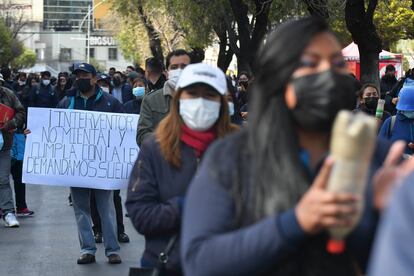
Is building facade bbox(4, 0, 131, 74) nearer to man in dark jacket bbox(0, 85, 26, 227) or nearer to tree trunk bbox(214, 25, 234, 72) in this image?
tree trunk bbox(214, 25, 234, 72)

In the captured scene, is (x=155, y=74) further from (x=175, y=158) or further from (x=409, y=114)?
(x=175, y=158)

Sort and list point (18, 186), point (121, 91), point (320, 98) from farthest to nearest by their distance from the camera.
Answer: point (121, 91) < point (18, 186) < point (320, 98)

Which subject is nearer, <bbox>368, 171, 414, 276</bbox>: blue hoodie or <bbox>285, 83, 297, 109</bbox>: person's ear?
<bbox>368, 171, 414, 276</bbox>: blue hoodie

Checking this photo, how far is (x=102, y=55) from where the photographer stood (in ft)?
483

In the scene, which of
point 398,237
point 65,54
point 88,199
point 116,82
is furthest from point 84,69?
point 65,54

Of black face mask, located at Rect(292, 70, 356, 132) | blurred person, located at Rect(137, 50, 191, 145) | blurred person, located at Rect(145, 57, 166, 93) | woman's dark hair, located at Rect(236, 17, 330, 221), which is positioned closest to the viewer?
black face mask, located at Rect(292, 70, 356, 132)

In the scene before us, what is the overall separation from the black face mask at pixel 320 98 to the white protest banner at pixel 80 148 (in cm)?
597

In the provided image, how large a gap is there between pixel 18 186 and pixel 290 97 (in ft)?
30.9

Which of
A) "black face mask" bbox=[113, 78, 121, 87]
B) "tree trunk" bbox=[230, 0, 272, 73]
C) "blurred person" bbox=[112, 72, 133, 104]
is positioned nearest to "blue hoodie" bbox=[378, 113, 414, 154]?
"blurred person" bbox=[112, 72, 133, 104]

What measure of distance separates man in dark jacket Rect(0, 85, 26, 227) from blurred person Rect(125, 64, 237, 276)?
19.8 feet

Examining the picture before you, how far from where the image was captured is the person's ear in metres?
2.40

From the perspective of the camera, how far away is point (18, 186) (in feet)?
37.6

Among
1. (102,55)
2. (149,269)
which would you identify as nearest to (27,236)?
(149,269)

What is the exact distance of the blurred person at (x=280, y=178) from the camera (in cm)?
237
